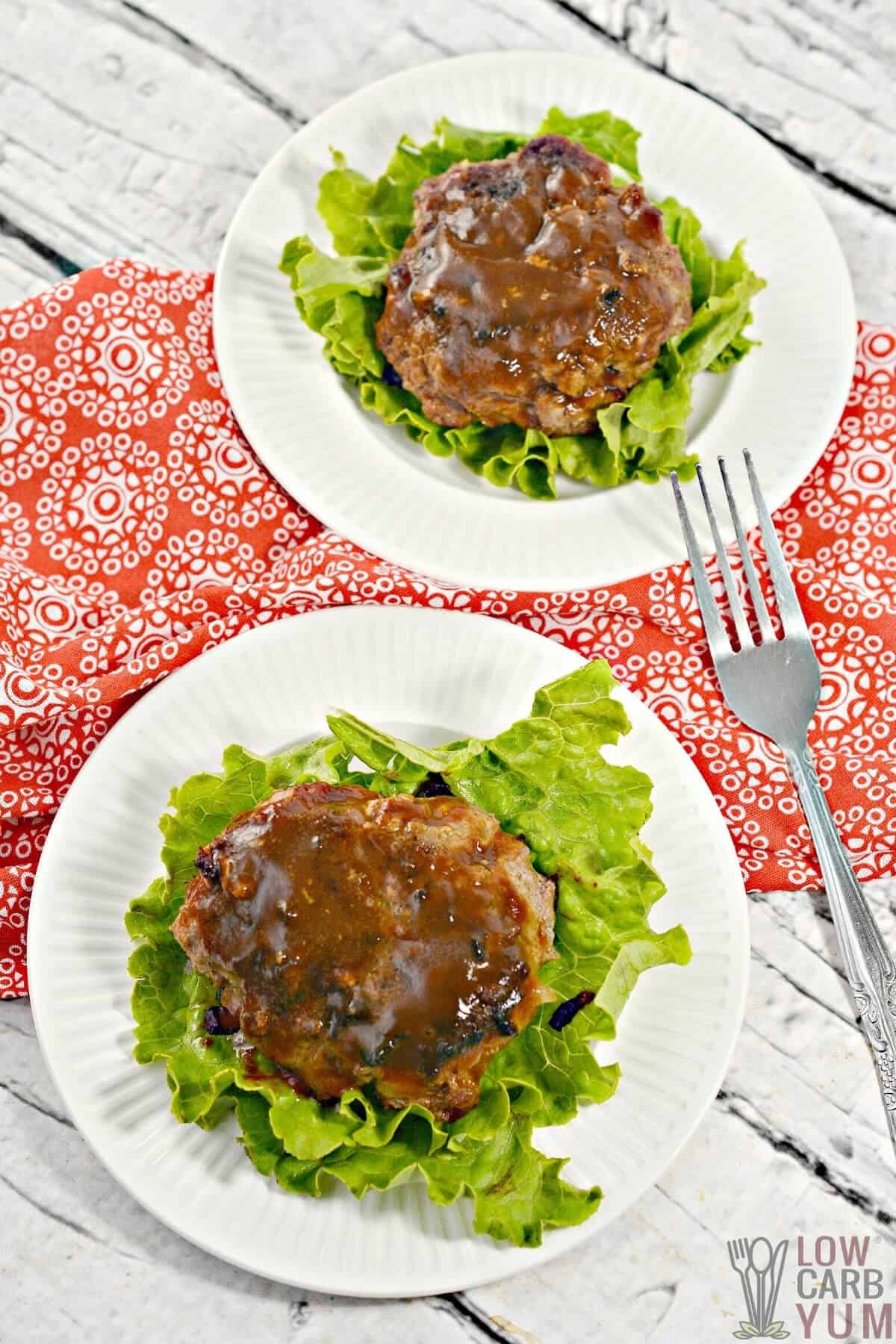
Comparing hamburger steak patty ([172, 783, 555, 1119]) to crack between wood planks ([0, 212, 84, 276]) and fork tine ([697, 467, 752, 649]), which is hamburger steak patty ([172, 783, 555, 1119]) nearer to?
fork tine ([697, 467, 752, 649])

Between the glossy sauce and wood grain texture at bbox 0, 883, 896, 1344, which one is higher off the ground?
the glossy sauce

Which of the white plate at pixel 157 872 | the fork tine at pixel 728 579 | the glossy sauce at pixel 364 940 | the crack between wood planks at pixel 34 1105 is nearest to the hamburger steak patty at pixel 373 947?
the glossy sauce at pixel 364 940

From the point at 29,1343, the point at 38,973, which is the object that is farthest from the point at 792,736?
the point at 29,1343

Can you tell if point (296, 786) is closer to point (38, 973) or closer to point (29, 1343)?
point (38, 973)

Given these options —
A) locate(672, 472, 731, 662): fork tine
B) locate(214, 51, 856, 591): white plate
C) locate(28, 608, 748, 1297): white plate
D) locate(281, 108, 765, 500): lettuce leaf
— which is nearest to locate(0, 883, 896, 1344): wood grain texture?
locate(28, 608, 748, 1297): white plate

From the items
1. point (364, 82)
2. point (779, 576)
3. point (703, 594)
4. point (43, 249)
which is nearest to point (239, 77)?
point (364, 82)

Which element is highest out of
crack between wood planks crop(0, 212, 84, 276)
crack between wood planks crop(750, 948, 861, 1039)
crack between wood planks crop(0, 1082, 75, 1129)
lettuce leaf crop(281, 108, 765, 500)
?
lettuce leaf crop(281, 108, 765, 500)

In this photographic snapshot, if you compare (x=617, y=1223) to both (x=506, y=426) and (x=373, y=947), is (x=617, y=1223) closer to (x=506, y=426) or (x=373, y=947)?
(x=373, y=947)
